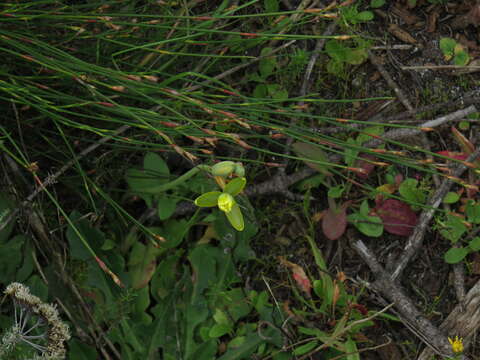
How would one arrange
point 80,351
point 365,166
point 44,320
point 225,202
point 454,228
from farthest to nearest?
point 365,166, point 454,228, point 80,351, point 44,320, point 225,202

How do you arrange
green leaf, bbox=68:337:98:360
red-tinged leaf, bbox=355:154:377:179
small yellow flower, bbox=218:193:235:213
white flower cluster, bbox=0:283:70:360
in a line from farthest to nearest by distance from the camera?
1. red-tinged leaf, bbox=355:154:377:179
2. green leaf, bbox=68:337:98:360
3. white flower cluster, bbox=0:283:70:360
4. small yellow flower, bbox=218:193:235:213

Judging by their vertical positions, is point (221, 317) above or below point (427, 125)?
below

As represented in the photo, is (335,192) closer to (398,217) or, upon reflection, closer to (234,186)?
(398,217)

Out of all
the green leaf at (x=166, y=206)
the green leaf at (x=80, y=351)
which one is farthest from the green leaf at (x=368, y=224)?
the green leaf at (x=80, y=351)

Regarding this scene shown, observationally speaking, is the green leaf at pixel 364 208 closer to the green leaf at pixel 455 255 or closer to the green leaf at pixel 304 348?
the green leaf at pixel 455 255

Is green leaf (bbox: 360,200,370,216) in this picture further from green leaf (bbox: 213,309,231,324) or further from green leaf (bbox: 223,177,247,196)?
green leaf (bbox: 223,177,247,196)

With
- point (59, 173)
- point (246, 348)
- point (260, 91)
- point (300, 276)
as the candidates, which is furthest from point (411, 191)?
point (59, 173)

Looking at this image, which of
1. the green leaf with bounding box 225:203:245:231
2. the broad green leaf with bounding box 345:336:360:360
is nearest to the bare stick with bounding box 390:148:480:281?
the broad green leaf with bounding box 345:336:360:360
